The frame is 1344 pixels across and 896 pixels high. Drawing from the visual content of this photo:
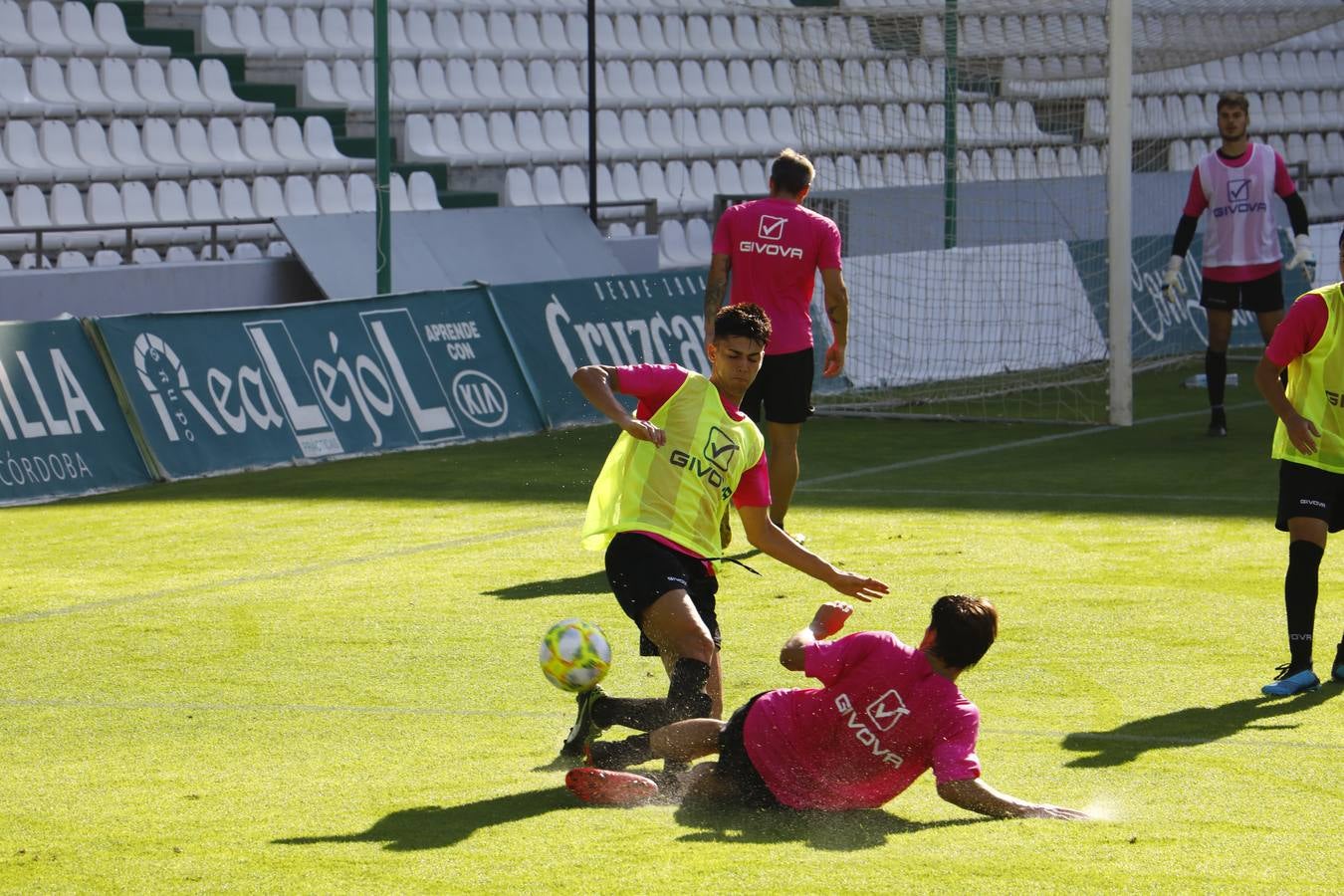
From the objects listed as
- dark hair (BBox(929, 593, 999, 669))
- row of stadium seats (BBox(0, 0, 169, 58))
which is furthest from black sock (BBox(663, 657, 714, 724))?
row of stadium seats (BBox(0, 0, 169, 58))

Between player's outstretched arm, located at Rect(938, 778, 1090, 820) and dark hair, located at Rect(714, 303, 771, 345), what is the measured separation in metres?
1.45

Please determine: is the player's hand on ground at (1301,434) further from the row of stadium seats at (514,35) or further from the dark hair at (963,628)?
the row of stadium seats at (514,35)

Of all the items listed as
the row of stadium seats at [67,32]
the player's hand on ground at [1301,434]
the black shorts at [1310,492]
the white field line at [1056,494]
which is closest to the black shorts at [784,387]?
the white field line at [1056,494]

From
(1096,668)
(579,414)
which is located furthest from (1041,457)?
(1096,668)

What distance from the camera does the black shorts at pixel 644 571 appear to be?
595cm

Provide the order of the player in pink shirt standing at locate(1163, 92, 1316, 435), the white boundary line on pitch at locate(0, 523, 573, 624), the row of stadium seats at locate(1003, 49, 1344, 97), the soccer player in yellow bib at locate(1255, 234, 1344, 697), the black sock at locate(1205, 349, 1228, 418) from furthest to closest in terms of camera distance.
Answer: the row of stadium seats at locate(1003, 49, 1344, 97)
the black sock at locate(1205, 349, 1228, 418)
the player in pink shirt standing at locate(1163, 92, 1316, 435)
the white boundary line on pitch at locate(0, 523, 573, 624)
the soccer player in yellow bib at locate(1255, 234, 1344, 697)

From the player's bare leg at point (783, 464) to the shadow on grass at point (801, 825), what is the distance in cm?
452

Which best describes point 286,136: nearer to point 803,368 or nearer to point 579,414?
point 579,414

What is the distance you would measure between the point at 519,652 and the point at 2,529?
4589 mm

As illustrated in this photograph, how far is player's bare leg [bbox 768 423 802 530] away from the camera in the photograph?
1016 cm

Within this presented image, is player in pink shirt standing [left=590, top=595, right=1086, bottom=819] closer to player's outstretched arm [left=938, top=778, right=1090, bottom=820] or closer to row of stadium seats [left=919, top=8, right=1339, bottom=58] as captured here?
player's outstretched arm [left=938, top=778, right=1090, bottom=820]

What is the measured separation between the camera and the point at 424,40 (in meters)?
22.8

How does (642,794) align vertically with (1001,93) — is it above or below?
below

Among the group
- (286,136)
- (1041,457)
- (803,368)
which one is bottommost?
(1041,457)
